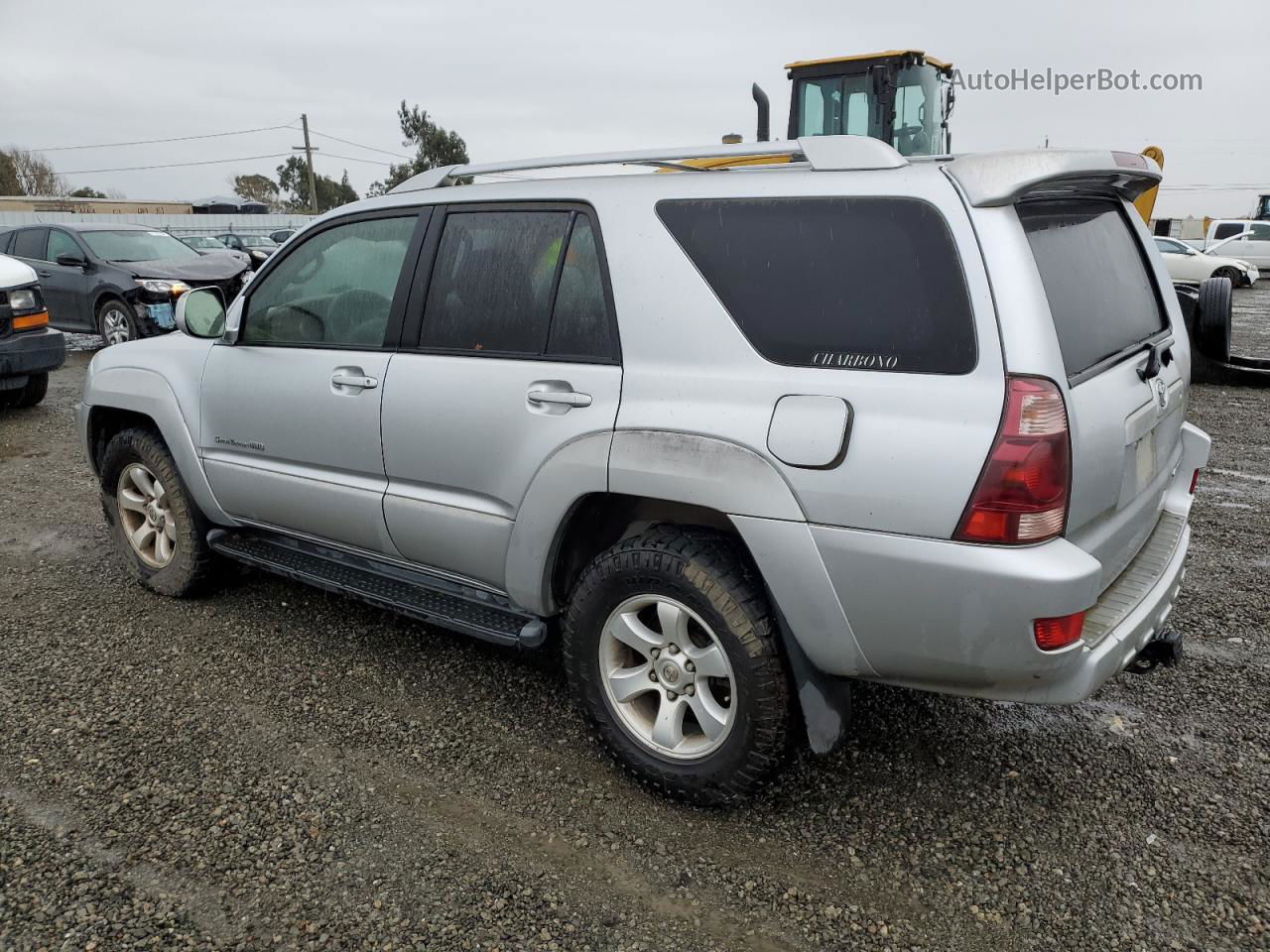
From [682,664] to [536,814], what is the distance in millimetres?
636

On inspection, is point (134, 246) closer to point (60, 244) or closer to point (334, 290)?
point (60, 244)

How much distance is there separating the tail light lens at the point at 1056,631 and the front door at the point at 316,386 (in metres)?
2.21

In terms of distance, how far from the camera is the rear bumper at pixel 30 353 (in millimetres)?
8242

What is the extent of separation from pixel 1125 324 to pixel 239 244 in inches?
948

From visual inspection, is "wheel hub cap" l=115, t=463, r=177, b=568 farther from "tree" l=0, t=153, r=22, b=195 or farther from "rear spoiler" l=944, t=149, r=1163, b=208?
"tree" l=0, t=153, r=22, b=195

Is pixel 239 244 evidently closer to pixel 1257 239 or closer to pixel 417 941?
pixel 417 941

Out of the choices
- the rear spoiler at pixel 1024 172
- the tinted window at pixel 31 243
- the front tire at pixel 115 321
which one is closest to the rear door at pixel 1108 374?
the rear spoiler at pixel 1024 172

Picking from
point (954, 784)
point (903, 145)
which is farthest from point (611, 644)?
point (903, 145)

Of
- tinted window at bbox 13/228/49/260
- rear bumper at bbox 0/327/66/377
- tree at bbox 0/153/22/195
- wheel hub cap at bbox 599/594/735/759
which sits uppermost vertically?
tree at bbox 0/153/22/195

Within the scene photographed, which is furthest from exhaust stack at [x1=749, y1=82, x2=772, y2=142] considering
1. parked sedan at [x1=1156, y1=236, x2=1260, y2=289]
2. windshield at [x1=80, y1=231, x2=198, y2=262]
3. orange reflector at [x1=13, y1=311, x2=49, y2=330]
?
parked sedan at [x1=1156, y1=236, x2=1260, y2=289]

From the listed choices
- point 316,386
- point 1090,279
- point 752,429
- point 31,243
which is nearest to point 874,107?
point 1090,279

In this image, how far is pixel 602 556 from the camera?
2857mm

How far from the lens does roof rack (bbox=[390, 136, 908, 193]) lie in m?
2.54

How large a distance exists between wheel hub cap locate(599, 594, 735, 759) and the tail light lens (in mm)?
806
